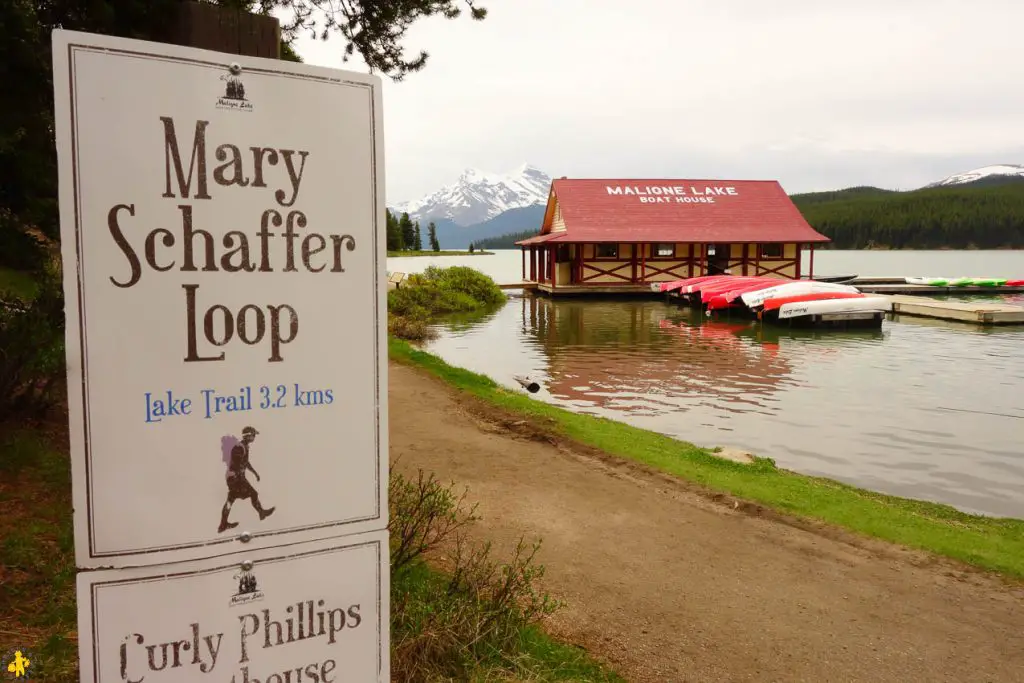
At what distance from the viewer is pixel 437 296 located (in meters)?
29.8

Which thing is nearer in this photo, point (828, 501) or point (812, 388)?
point (828, 501)

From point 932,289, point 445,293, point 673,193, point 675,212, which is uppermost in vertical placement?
point 673,193

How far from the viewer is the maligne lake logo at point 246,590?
6.12 ft

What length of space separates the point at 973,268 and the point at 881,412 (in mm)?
70121

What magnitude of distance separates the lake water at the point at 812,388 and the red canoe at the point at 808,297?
1.13 m

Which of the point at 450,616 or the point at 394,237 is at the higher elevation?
the point at 394,237

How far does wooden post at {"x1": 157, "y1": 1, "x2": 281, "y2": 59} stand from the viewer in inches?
78.2

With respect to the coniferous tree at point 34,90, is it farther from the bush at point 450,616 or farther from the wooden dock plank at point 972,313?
the wooden dock plank at point 972,313

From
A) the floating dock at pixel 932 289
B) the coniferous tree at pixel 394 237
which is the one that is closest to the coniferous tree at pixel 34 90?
the floating dock at pixel 932 289

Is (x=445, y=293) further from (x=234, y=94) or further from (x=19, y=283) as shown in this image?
(x=234, y=94)

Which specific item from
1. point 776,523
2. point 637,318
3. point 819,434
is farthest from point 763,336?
point 776,523

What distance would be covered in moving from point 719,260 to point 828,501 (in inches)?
1274

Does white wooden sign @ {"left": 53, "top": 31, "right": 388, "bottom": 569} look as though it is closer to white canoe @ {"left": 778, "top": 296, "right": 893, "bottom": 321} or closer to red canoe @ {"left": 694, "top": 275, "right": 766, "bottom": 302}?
white canoe @ {"left": 778, "top": 296, "right": 893, "bottom": 321}

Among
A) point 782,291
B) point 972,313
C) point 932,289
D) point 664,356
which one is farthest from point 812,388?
point 932,289
